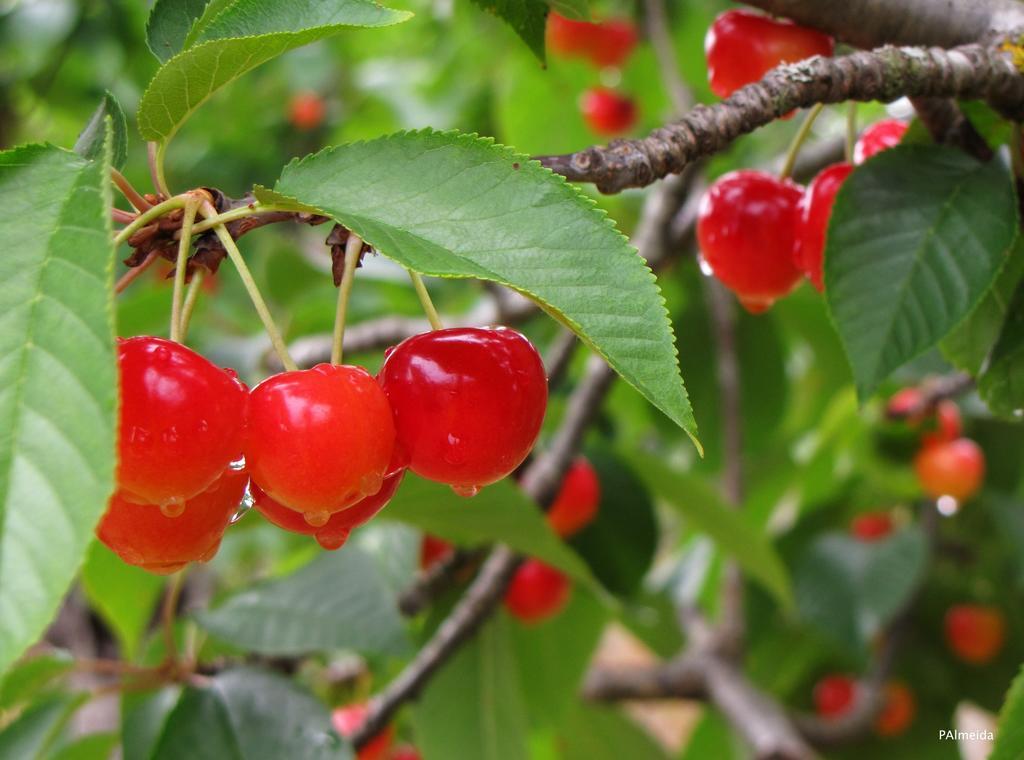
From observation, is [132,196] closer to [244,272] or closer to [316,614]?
[244,272]

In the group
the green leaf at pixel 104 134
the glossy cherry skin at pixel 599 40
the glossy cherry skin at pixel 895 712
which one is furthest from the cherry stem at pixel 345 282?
the glossy cherry skin at pixel 599 40

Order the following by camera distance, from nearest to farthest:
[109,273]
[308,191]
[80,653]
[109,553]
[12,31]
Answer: [109,273]
[308,191]
[109,553]
[12,31]
[80,653]

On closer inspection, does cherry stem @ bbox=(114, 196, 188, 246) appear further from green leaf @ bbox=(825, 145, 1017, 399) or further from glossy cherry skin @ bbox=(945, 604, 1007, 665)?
glossy cherry skin @ bbox=(945, 604, 1007, 665)

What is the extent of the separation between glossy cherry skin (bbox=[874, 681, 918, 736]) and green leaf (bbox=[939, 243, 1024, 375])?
1446 mm

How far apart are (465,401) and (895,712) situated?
190 centimetres

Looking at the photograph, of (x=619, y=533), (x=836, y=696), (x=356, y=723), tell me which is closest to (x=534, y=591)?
(x=619, y=533)

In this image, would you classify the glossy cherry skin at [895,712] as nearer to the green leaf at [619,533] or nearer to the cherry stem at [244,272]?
the green leaf at [619,533]

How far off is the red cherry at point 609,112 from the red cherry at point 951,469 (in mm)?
1364

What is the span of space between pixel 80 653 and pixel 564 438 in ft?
6.01

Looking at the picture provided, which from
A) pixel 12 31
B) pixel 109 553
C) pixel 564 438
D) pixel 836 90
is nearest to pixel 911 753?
pixel 564 438

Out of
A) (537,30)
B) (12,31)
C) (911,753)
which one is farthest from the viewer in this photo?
(12,31)

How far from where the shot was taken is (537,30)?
800 mm

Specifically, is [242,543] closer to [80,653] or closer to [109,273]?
[80,653]

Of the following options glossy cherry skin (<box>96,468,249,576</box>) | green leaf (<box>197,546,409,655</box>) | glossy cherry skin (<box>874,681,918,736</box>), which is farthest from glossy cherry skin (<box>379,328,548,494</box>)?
glossy cherry skin (<box>874,681,918,736</box>)
